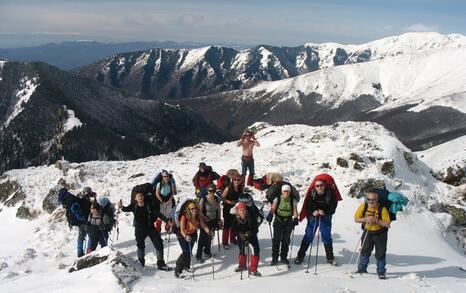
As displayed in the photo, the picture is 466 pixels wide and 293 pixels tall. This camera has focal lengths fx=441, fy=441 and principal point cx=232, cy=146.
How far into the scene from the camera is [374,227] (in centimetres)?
1234

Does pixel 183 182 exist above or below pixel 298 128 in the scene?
below

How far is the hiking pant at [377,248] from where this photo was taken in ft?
40.5

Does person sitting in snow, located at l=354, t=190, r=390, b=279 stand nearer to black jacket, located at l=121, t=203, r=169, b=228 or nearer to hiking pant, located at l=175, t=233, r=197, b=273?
hiking pant, located at l=175, t=233, r=197, b=273

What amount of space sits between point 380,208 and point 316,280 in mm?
2680

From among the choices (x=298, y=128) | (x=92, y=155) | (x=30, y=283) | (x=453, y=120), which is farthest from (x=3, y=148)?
(x=453, y=120)

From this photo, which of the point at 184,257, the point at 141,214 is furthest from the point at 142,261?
the point at 184,257

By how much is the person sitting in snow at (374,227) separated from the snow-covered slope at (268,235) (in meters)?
0.61

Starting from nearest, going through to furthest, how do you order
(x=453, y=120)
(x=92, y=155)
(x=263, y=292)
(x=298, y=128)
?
(x=263, y=292), (x=298, y=128), (x=92, y=155), (x=453, y=120)

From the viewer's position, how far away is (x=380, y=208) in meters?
12.2

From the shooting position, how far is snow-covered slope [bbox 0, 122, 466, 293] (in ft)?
38.2

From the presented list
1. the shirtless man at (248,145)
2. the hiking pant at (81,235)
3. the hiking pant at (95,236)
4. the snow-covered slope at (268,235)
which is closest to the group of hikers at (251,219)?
the snow-covered slope at (268,235)

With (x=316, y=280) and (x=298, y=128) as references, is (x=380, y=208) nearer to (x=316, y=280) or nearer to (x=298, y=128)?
(x=316, y=280)

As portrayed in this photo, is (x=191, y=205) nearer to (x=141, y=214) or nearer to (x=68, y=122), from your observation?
(x=141, y=214)

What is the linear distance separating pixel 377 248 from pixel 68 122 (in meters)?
155
